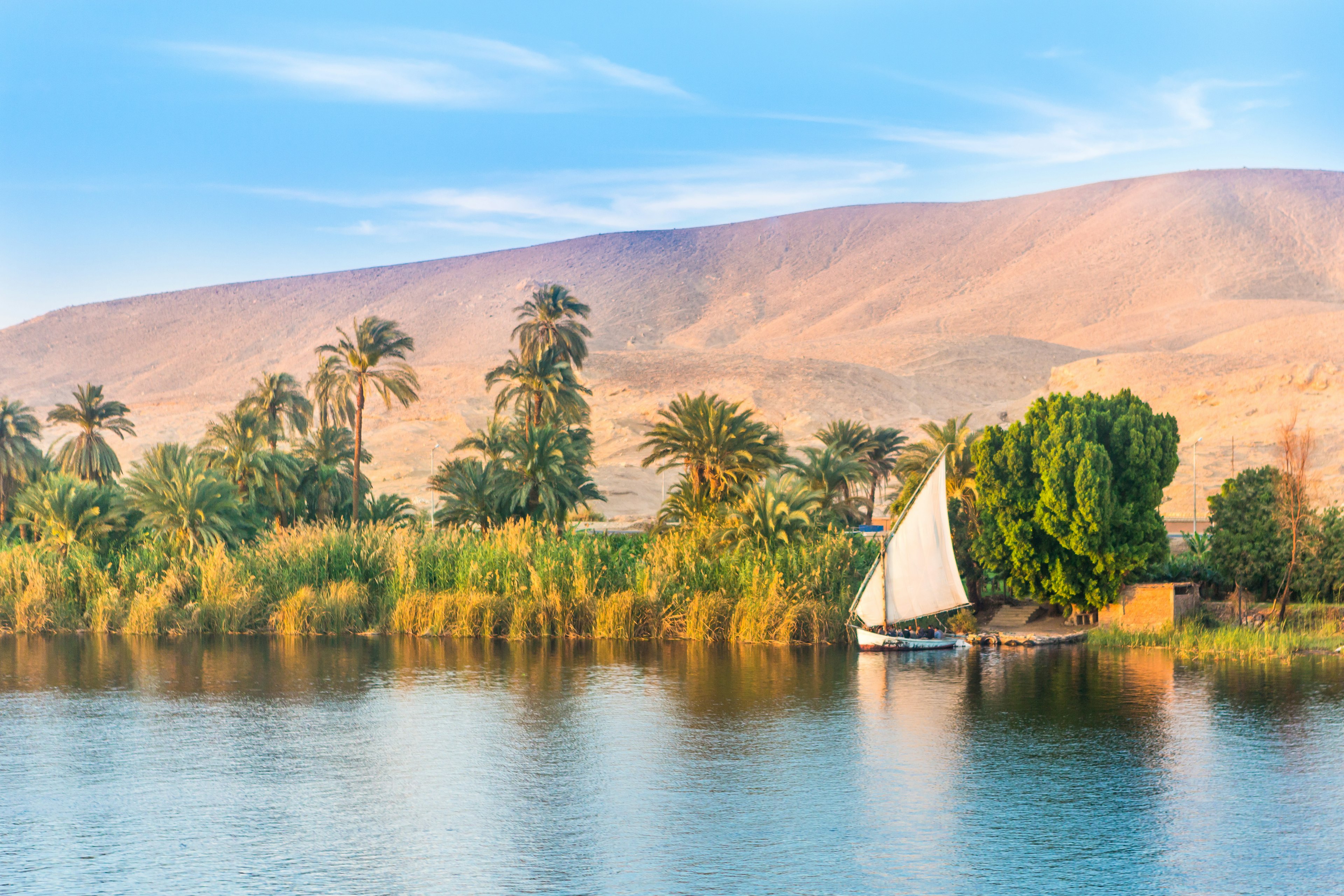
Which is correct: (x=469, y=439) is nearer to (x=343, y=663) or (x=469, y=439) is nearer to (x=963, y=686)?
(x=343, y=663)

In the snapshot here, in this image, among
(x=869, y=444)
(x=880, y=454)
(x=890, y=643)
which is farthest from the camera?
(x=880, y=454)

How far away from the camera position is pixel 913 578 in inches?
1380

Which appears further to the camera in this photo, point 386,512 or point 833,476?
point 386,512

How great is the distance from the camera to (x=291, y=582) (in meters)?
39.8

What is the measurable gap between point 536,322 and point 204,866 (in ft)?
151

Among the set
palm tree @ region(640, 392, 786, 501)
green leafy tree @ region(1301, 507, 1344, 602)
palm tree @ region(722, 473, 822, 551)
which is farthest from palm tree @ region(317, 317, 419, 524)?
green leafy tree @ region(1301, 507, 1344, 602)

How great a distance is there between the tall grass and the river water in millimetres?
5286

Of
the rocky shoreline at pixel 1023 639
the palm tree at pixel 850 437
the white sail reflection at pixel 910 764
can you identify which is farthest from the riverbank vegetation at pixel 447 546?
the palm tree at pixel 850 437

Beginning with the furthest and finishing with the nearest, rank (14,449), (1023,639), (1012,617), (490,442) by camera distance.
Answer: (14,449) < (490,442) < (1012,617) < (1023,639)

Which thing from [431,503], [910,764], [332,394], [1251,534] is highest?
[332,394]

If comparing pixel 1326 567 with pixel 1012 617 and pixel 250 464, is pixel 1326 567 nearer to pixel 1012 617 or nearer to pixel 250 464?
pixel 1012 617

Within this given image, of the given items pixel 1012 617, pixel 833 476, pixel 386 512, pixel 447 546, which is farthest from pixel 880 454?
pixel 447 546

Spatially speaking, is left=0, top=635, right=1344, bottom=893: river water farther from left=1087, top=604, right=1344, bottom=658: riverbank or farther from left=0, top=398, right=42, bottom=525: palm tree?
left=0, top=398, right=42, bottom=525: palm tree

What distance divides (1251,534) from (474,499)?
2560cm
